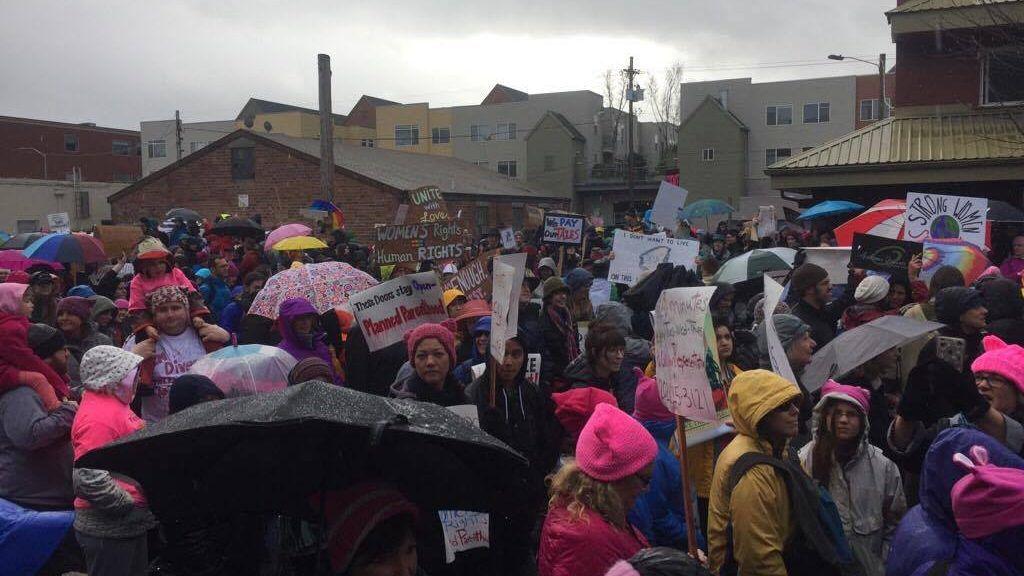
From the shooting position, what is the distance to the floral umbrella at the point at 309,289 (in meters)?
7.82

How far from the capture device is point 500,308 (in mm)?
5426

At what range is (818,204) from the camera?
61.1 feet

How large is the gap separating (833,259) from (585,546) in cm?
743

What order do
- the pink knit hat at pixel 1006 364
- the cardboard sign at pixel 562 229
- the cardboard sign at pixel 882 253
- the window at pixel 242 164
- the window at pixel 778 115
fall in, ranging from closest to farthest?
the pink knit hat at pixel 1006 364
the cardboard sign at pixel 882 253
the cardboard sign at pixel 562 229
the window at pixel 242 164
the window at pixel 778 115

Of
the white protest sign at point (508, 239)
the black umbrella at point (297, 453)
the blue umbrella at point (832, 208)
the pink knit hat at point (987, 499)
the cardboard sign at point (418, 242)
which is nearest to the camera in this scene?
the black umbrella at point (297, 453)

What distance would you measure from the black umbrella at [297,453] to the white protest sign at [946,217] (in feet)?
28.0

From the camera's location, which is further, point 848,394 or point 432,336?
point 432,336

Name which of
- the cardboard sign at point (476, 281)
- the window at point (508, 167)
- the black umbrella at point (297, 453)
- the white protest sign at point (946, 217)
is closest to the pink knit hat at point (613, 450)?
the black umbrella at point (297, 453)

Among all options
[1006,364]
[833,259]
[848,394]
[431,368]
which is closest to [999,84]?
[833,259]

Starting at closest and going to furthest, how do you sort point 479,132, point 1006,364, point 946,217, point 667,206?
point 1006,364, point 946,217, point 667,206, point 479,132

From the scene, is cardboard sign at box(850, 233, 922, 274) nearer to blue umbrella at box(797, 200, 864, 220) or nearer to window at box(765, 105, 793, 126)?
blue umbrella at box(797, 200, 864, 220)

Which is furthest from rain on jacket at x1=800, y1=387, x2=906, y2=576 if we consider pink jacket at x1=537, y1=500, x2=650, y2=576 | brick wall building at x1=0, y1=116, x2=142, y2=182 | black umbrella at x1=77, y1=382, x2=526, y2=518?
brick wall building at x1=0, y1=116, x2=142, y2=182

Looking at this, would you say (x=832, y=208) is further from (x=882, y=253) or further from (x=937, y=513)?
(x=937, y=513)

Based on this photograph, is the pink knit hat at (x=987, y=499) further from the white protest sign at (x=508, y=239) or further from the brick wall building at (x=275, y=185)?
the brick wall building at (x=275, y=185)
